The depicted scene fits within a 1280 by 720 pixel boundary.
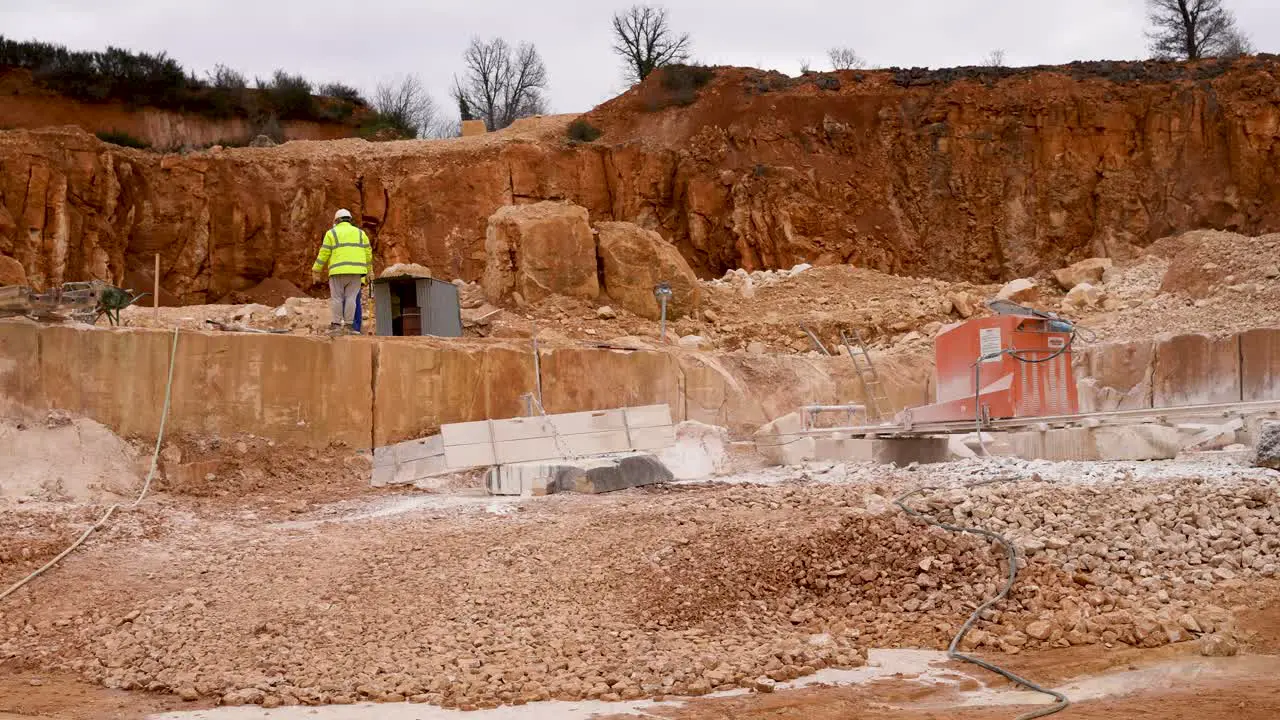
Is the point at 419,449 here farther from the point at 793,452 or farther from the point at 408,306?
the point at 793,452

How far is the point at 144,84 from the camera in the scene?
1281 inches

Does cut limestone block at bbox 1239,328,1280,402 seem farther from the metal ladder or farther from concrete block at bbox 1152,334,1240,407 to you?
the metal ladder

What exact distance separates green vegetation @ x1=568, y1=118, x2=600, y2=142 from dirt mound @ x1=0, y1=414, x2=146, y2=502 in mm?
20056

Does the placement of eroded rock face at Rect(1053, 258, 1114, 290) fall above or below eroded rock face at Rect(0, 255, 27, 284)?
below

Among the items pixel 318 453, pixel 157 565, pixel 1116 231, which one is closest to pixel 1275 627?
pixel 157 565

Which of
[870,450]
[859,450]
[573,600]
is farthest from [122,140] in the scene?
[573,600]

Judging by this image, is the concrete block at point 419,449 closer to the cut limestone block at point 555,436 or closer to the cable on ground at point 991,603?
the cut limestone block at point 555,436

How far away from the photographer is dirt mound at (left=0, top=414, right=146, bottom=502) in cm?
1028

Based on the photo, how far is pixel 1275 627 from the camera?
20.9 feet

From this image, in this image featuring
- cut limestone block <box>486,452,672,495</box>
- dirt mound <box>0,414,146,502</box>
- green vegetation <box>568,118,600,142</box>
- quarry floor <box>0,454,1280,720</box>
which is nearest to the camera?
quarry floor <box>0,454,1280,720</box>

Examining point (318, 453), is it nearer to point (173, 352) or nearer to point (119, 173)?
point (173, 352)

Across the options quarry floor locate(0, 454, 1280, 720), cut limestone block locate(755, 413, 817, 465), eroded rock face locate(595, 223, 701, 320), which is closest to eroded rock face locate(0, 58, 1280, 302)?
eroded rock face locate(595, 223, 701, 320)

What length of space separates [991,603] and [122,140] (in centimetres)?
2904

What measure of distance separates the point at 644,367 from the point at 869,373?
13.0 feet
